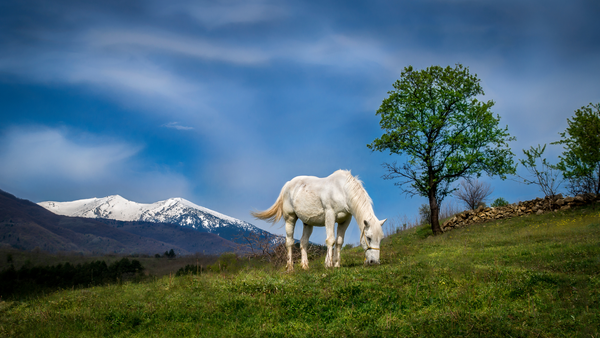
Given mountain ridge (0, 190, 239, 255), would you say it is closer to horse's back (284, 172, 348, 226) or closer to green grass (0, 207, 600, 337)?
horse's back (284, 172, 348, 226)

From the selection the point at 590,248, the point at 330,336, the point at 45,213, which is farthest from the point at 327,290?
the point at 45,213

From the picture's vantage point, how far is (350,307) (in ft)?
23.2

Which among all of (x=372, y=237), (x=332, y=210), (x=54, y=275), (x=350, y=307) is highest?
(x=332, y=210)

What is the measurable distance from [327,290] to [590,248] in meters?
10.0

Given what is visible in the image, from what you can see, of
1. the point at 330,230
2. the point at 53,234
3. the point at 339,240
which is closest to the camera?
the point at 330,230

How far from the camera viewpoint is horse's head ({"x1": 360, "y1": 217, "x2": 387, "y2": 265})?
32.7 ft

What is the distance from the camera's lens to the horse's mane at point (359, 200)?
10.3 metres

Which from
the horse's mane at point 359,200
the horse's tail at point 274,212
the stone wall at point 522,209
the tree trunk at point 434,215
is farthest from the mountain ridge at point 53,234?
the stone wall at point 522,209

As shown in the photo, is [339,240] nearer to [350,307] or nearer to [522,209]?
[350,307]

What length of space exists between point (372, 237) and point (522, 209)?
20.7 meters

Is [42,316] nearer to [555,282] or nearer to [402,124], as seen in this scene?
[555,282]

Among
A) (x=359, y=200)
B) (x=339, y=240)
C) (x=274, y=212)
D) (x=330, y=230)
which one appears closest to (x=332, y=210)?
(x=330, y=230)

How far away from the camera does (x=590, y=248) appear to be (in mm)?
11555

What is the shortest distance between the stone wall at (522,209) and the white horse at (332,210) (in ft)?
58.7
